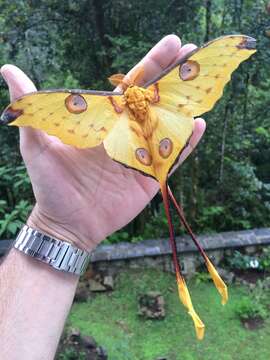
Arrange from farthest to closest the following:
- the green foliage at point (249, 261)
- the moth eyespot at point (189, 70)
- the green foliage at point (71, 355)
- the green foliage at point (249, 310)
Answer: the green foliage at point (249, 261) < the green foliage at point (249, 310) < the green foliage at point (71, 355) < the moth eyespot at point (189, 70)

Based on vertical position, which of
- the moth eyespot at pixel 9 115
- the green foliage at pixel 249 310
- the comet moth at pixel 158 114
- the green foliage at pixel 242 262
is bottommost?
the green foliage at pixel 242 262

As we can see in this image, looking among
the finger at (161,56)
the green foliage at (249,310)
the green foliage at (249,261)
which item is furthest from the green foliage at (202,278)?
the finger at (161,56)

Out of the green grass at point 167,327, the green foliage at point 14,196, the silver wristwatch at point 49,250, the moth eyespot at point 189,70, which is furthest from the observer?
the green foliage at point 14,196

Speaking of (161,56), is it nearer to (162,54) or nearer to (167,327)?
(162,54)

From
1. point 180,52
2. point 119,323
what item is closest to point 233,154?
point 119,323

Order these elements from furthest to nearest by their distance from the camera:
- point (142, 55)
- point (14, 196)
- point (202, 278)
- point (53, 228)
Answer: point (14, 196) < point (202, 278) < point (142, 55) < point (53, 228)

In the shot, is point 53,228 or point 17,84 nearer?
point 17,84

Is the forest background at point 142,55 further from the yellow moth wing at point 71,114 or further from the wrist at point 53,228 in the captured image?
the yellow moth wing at point 71,114

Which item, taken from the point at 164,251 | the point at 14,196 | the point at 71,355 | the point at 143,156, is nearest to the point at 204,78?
the point at 143,156
